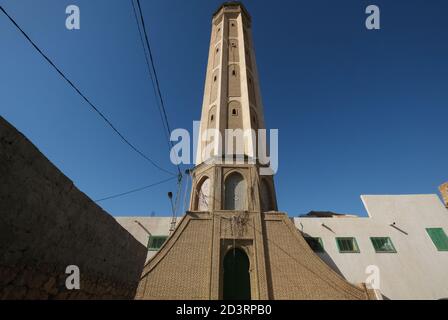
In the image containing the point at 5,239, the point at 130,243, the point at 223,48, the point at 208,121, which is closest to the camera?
the point at 5,239

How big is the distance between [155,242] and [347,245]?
12.9 meters

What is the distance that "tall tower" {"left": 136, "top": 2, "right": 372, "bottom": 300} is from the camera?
36.7ft

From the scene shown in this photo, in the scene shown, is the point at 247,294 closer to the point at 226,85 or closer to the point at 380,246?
the point at 380,246

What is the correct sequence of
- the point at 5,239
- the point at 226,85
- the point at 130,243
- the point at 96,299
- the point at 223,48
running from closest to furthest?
the point at 5,239 < the point at 96,299 < the point at 130,243 < the point at 226,85 < the point at 223,48

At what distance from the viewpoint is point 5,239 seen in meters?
2.85

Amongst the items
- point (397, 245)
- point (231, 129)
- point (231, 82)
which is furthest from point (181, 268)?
point (231, 82)

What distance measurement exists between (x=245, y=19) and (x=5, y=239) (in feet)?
93.7

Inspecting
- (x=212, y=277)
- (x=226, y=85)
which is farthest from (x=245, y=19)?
(x=212, y=277)

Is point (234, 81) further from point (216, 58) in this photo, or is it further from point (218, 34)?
point (218, 34)

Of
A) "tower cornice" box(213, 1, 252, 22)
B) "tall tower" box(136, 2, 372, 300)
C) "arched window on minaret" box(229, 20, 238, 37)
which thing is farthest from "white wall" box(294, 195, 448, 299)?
"tower cornice" box(213, 1, 252, 22)

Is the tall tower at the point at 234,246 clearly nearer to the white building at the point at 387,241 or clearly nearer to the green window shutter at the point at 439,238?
the white building at the point at 387,241

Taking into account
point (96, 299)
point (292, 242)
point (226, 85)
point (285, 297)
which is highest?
point (226, 85)

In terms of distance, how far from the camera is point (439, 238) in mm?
14945

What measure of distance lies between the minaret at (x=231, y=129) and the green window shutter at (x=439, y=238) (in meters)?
10.5
